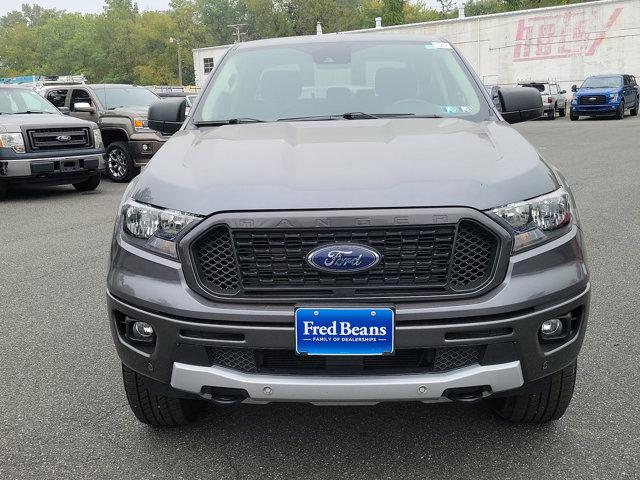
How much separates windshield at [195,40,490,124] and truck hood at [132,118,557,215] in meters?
0.48

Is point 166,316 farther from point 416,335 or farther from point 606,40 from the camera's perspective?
point 606,40

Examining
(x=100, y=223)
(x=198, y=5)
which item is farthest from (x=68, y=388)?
(x=198, y=5)

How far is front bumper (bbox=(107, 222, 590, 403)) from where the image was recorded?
7.72 ft

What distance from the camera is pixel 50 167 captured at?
406 inches

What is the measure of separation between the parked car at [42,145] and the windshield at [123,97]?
1.56m

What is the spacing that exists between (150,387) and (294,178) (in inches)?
38.5

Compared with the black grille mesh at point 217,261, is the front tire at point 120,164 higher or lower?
lower

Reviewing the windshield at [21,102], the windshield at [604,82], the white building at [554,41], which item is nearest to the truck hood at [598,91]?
the windshield at [604,82]

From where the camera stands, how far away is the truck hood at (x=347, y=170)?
243 centimetres

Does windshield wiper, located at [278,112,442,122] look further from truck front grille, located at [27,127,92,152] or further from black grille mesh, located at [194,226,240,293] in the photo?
truck front grille, located at [27,127,92,152]

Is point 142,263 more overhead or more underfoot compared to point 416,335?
more overhead

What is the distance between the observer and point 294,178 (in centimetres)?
255

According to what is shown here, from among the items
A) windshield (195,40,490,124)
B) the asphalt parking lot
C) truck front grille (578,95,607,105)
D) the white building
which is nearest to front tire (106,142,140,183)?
the asphalt parking lot

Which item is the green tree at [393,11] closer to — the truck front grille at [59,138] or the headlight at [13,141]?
the truck front grille at [59,138]
